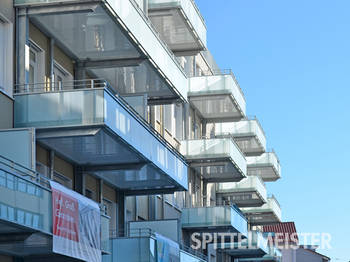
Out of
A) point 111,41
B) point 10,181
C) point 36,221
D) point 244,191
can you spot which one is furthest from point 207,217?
point 10,181

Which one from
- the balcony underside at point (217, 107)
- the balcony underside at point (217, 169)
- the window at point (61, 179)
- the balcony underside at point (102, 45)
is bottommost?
the window at point (61, 179)

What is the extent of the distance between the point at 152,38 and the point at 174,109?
45.1 ft

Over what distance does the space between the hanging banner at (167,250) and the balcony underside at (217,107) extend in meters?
11.6

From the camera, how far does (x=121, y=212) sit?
30.3 meters

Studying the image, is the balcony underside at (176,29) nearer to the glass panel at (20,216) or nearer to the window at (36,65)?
the window at (36,65)

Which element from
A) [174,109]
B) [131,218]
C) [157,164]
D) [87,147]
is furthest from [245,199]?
[87,147]

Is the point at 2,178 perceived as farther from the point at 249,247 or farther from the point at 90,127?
the point at 249,247

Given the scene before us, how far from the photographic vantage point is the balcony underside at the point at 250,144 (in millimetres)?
50569

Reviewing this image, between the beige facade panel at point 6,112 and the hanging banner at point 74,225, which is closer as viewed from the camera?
the hanging banner at point 74,225

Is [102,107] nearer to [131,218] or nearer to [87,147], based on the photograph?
[87,147]

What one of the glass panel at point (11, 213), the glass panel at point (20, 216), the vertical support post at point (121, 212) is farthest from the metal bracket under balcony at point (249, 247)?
the glass panel at point (11, 213)

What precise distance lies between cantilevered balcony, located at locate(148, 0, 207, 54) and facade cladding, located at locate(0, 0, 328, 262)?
4 cm

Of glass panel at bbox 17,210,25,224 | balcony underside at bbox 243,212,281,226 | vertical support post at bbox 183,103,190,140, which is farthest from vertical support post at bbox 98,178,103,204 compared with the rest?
balcony underside at bbox 243,212,281,226

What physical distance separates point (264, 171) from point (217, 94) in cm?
1870
